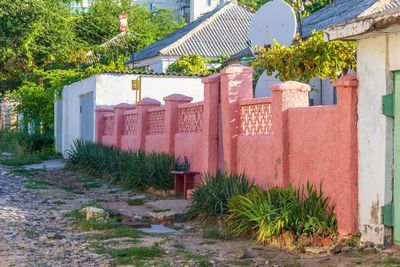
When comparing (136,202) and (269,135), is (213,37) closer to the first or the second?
(136,202)

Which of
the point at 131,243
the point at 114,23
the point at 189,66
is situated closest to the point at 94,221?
the point at 131,243

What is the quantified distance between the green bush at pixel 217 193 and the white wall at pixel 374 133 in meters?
2.80

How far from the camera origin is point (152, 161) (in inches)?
714

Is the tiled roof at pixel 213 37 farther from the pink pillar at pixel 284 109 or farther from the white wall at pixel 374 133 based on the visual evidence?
the white wall at pixel 374 133

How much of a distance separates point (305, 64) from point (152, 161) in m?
4.81

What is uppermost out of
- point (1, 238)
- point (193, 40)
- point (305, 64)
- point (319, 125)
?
point (193, 40)

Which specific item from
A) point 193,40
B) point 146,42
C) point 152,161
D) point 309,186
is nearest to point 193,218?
point 309,186

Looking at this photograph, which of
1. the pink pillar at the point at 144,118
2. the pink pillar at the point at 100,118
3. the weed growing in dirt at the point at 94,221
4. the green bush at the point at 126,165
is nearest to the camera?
the weed growing in dirt at the point at 94,221

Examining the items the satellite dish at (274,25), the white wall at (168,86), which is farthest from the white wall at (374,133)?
the white wall at (168,86)

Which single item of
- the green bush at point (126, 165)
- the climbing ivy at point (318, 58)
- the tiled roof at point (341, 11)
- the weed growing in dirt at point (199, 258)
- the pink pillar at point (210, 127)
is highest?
the tiled roof at point (341, 11)

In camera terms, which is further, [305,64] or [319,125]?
[305,64]

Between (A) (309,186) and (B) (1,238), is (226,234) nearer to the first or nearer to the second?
(A) (309,186)

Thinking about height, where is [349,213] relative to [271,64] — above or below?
below

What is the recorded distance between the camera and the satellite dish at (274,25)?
17.1 meters
